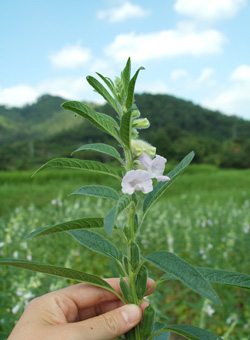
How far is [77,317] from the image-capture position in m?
1.36

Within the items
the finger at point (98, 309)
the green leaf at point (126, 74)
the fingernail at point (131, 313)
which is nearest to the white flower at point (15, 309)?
the finger at point (98, 309)

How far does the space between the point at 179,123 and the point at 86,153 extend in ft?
72.6

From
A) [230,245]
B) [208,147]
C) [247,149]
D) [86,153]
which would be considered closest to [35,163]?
[86,153]

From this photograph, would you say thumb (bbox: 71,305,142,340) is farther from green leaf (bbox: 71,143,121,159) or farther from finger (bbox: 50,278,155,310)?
green leaf (bbox: 71,143,121,159)

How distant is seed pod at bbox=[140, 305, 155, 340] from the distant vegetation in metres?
12.8

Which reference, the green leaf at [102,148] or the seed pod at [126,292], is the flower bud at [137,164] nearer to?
the green leaf at [102,148]

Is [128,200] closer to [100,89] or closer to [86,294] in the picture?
[100,89]

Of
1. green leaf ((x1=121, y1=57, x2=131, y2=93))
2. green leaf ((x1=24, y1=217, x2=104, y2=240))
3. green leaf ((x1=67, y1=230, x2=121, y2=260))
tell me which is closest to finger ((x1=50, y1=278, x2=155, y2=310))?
green leaf ((x1=67, y1=230, x2=121, y2=260))

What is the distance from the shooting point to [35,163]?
29.7 m

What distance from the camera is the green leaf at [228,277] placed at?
83 centimetres

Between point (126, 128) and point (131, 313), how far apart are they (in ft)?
1.73

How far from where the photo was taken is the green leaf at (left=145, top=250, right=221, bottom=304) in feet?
2.24

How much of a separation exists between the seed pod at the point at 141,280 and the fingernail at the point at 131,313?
0.04m

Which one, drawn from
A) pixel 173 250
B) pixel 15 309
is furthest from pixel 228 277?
pixel 173 250
